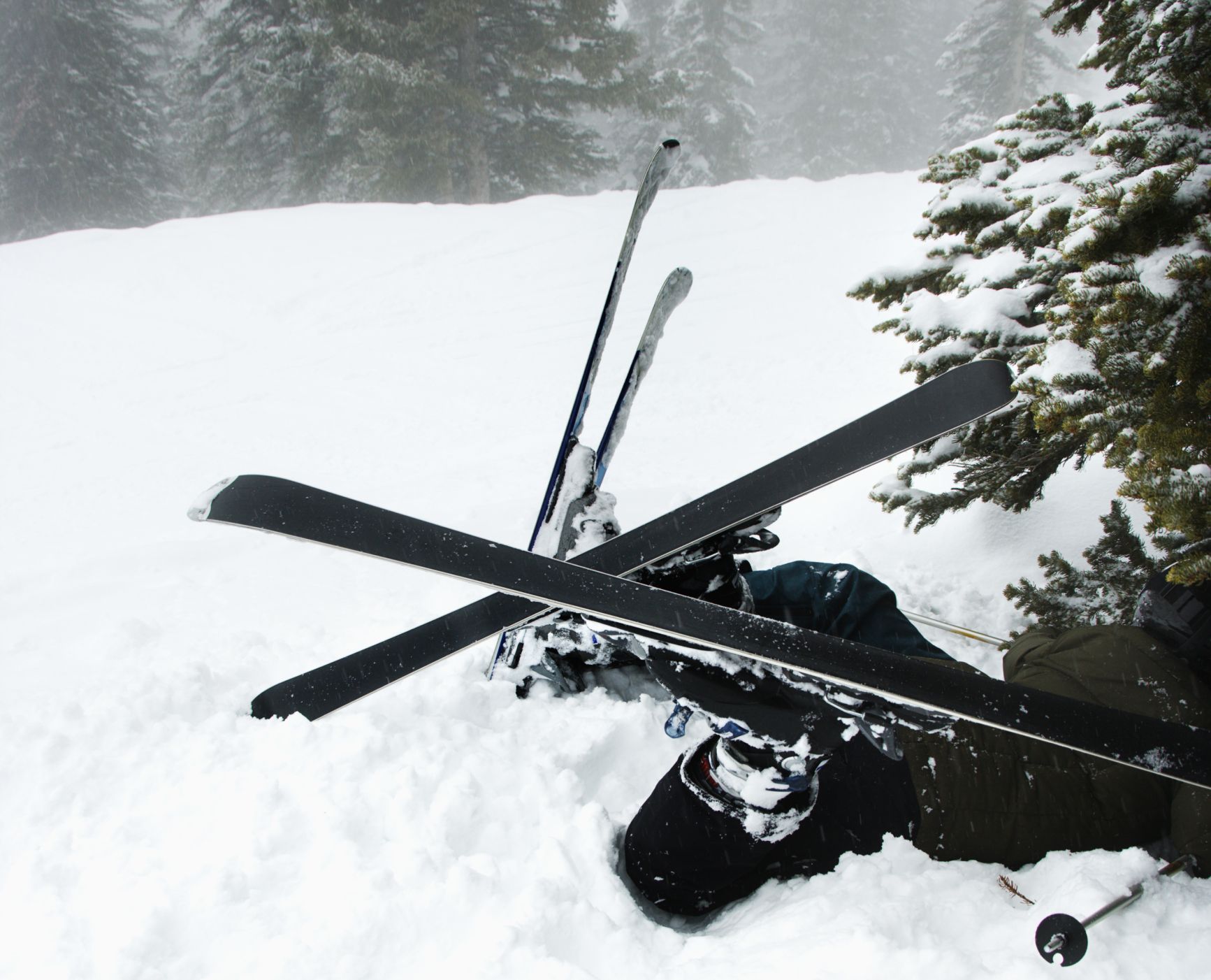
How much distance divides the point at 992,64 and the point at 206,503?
3173cm

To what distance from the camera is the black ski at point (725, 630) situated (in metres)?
1.46

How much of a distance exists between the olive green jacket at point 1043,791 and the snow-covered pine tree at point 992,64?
27.8 meters

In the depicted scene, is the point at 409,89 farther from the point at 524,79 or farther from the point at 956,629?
the point at 956,629

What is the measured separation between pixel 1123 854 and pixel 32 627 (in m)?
4.44

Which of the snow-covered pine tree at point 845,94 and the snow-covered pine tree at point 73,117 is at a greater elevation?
the snow-covered pine tree at point 845,94

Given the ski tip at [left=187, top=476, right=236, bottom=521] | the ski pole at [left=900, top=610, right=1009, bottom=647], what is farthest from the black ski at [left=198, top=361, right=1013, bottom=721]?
the ski pole at [left=900, top=610, right=1009, bottom=647]

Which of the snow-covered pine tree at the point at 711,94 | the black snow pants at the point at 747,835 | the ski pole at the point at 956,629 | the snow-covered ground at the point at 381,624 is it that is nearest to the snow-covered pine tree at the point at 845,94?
the snow-covered pine tree at the point at 711,94

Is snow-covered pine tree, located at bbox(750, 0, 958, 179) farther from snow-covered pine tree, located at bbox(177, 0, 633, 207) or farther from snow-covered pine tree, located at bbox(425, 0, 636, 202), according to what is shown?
snow-covered pine tree, located at bbox(177, 0, 633, 207)

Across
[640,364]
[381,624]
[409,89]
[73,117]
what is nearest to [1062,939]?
[640,364]

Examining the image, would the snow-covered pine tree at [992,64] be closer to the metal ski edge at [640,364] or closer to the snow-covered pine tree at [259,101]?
the snow-covered pine tree at [259,101]

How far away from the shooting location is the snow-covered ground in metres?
1.71

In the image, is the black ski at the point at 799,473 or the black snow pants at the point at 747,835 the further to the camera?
the black snow pants at the point at 747,835

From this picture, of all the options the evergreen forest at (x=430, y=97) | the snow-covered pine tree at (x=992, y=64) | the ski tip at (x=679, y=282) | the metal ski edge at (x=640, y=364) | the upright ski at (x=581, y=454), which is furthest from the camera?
the snow-covered pine tree at (x=992, y=64)

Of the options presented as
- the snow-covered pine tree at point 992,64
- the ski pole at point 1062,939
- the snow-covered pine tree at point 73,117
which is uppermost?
the snow-covered pine tree at point 992,64
